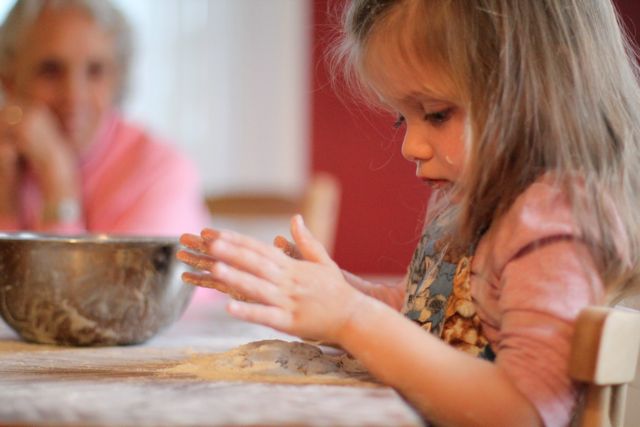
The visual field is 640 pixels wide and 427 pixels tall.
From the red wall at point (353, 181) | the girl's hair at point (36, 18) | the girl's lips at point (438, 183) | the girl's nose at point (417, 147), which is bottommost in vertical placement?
the red wall at point (353, 181)

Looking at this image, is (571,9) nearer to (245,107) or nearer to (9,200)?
(9,200)

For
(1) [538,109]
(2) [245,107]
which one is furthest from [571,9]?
(2) [245,107]

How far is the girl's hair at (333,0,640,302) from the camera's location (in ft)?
2.63

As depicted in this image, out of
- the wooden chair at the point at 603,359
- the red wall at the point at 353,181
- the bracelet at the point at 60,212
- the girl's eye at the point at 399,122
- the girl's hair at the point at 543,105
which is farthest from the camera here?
the red wall at the point at 353,181

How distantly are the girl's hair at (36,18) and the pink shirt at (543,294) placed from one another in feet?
4.99

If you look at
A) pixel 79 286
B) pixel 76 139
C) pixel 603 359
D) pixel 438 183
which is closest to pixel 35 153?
pixel 76 139

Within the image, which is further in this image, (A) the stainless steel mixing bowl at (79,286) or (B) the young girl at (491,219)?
(A) the stainless steel mixing bowl at (79,286)

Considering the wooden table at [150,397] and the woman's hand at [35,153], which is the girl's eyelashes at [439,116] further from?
the woman's hand at [35,153]

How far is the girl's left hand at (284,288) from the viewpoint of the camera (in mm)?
716

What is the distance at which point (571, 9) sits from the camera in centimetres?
85

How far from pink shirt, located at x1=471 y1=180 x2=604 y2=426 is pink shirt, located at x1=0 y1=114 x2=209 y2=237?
4.15 ft

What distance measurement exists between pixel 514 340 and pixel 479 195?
150 millimetres

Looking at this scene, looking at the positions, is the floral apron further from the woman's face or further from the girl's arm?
the woman's face

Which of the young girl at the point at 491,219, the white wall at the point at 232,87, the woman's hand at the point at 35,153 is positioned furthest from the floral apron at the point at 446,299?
the white wall at the point at 232,87
